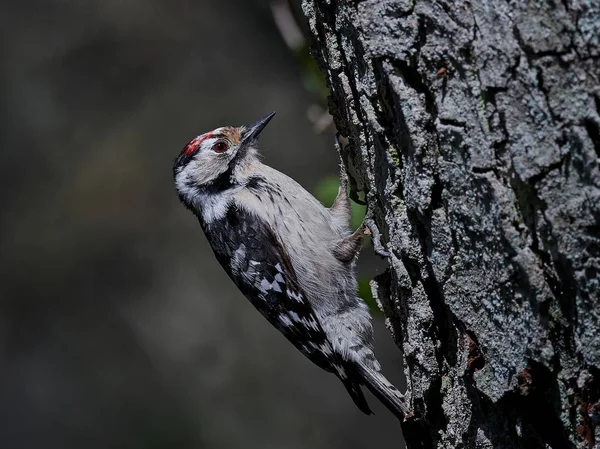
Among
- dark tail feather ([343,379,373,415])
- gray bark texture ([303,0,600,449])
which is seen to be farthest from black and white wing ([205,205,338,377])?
gray bark texture ([303,0,600,449])

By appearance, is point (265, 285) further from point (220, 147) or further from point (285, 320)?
point (220, 147)

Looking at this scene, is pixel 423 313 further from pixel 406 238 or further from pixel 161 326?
pixel 161 326

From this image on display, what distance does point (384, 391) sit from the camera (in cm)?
303

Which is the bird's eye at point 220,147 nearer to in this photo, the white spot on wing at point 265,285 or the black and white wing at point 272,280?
the black and white wing at point 272,280

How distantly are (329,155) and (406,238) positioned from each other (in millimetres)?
4774

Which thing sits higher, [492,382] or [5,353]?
[492,382]

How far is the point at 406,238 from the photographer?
2.13 meters

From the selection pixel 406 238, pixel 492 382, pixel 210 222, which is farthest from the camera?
pixel 210 222

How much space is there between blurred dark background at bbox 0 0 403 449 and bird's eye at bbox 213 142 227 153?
3.06 metres

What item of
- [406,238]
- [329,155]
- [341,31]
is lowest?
[406,238]

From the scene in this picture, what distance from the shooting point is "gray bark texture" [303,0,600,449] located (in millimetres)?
1589

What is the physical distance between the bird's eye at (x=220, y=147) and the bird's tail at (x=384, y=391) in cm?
136

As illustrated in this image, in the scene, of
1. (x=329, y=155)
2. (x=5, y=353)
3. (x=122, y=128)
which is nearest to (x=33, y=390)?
(x=5, y=353)

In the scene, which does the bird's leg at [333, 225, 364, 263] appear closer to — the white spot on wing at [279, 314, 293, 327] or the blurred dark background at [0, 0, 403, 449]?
the white spot on wing at [279, 314, 293, 327]
